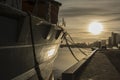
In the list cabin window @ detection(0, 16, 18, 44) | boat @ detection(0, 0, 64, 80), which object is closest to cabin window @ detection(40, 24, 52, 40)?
boat @ detection(0, 0, 64, 80)

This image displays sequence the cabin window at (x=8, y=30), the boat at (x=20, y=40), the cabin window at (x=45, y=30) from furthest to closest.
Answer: the cabin window at (x=45, y=30) < the boat at (x=20, y=40) < the cabin window at (x=8, y=30)

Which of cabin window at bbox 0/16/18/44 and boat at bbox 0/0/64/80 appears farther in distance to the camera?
boat at bbox 0/0/64/80

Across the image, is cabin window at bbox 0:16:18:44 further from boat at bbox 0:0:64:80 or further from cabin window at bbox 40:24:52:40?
cabin window at bbox 40:24:52:40

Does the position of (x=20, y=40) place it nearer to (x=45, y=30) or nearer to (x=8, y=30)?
(x=8, y=30)

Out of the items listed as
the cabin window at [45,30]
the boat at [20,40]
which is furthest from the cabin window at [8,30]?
the cabin window at [45,30]

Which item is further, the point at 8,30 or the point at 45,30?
the point at 45,30

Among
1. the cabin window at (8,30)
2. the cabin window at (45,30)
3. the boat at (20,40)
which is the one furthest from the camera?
the cabin window at (45,30)

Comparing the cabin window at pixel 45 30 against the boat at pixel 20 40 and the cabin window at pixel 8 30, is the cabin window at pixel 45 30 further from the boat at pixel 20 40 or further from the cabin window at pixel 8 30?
the cabin window at pixel 8 30

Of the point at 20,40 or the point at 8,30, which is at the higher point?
the point at 8,30

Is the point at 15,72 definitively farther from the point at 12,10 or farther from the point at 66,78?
the point at 66,78

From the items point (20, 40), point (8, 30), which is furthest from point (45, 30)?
point (8, 30)

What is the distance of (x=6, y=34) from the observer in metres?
6.84

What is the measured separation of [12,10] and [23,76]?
2.04m

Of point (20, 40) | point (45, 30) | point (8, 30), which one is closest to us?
point (8, 30)
